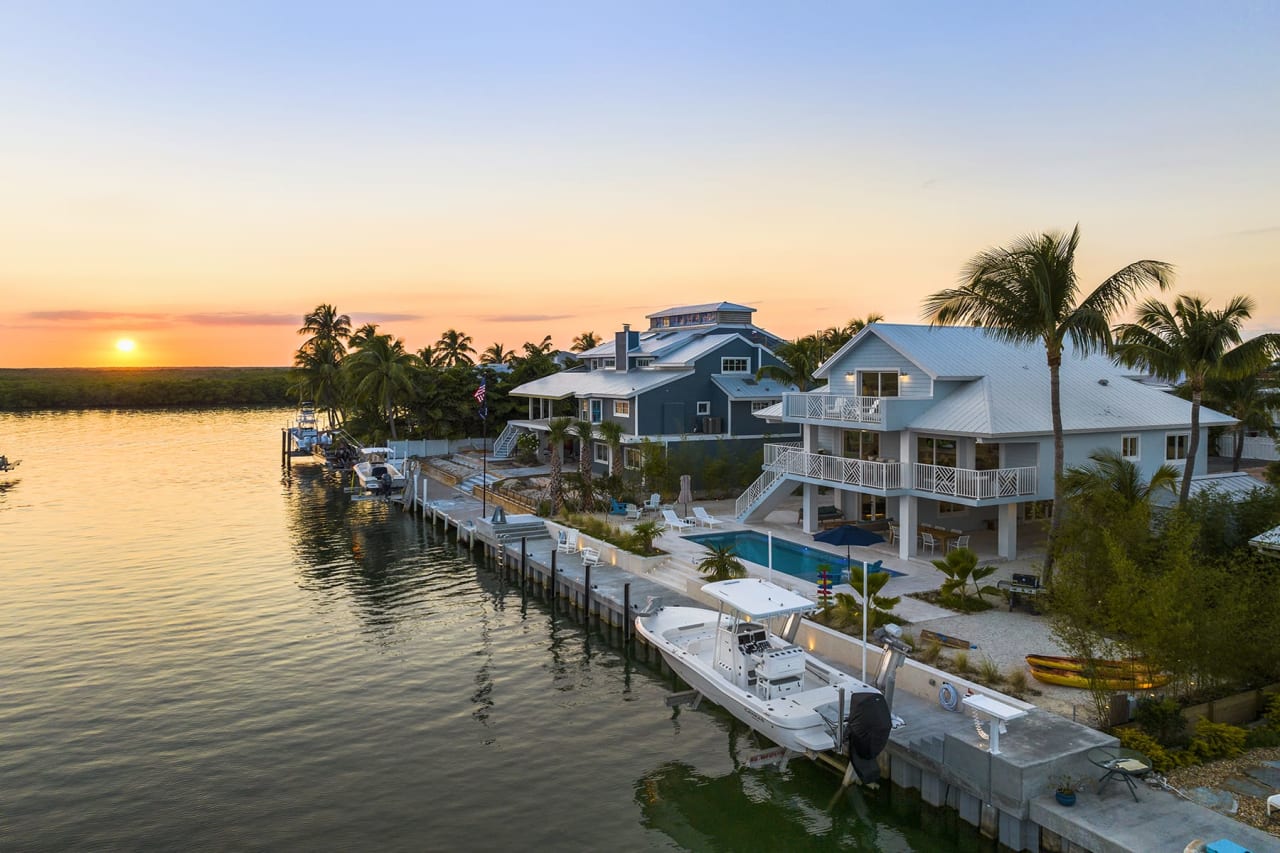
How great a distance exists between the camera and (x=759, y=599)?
19.1m

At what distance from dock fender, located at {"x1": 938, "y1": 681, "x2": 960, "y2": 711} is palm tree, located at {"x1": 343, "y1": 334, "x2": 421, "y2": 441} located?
5591 cm

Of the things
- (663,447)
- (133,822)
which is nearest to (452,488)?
(663,447)

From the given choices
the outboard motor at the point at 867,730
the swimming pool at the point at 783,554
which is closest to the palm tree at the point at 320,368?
the swimming pool at the point at 783,554

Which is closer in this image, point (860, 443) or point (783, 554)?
point (783, 554)

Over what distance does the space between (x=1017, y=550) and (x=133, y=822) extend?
26225mm

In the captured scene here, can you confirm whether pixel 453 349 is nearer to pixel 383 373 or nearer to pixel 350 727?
pixel 383 373

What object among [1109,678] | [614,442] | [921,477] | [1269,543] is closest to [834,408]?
[921,477]

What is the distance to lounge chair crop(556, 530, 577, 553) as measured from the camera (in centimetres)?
3409

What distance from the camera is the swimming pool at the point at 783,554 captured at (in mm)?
28312

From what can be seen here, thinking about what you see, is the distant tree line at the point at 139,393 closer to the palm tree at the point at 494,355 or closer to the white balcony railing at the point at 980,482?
the palm tree at the point at 494,355

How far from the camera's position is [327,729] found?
19.9 metres

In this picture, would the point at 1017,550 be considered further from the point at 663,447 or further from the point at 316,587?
the point at 316,587

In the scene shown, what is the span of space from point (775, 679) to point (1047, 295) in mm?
12512

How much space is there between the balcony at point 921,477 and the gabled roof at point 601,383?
616 inches
